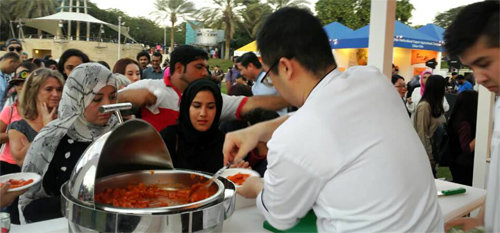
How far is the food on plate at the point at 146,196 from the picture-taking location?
944mm

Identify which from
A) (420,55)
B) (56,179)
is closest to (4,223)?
(56,179)

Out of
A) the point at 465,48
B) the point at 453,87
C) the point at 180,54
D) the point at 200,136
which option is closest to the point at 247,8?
the point at 453,87

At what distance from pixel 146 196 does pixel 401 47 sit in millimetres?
8981

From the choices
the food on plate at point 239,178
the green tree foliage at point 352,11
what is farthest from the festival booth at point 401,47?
the green tree foliage at point 352,11

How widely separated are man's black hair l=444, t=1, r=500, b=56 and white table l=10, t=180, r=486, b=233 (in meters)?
0.79

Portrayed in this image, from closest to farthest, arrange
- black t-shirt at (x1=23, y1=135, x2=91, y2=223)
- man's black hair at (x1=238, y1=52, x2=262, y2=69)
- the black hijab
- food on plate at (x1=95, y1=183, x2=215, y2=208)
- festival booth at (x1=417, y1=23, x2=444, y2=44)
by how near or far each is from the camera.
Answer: food on plate at (x1=95, y1=183, x2=215, y2=208) < black t-shirt at (x1=23, y1=135, x2=91, y2=223) < the black hijab < man's black hair at (x1=238, y1=52, x2=262, y2=69) < festival booth at (x1=417, y1=23, x2=444, y2=44)

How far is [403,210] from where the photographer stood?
2.95 feet

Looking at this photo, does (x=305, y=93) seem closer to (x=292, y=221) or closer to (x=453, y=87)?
(x=292, y=221)

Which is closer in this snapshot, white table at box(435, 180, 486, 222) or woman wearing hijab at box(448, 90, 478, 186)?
white table at box(435, 180, 486, 222)

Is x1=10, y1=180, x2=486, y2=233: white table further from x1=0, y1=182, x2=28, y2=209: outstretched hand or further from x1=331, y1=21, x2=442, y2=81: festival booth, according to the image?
x1=331, y1=21, x2=442, y2=81: festival booth

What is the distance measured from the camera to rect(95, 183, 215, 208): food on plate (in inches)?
37.2

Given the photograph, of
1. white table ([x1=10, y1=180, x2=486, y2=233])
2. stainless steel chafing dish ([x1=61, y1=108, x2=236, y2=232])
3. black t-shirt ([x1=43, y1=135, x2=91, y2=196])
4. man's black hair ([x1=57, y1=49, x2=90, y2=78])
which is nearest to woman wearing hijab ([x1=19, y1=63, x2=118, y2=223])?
black t-shirt ([x1=43, y1=135, x2=91, y2=196])

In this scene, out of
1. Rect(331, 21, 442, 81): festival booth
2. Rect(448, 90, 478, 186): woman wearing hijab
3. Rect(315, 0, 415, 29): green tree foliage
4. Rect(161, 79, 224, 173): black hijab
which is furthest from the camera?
Rect(315, 0, 415, 29): green tree foliage

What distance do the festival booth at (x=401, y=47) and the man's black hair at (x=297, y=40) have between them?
246 inches
